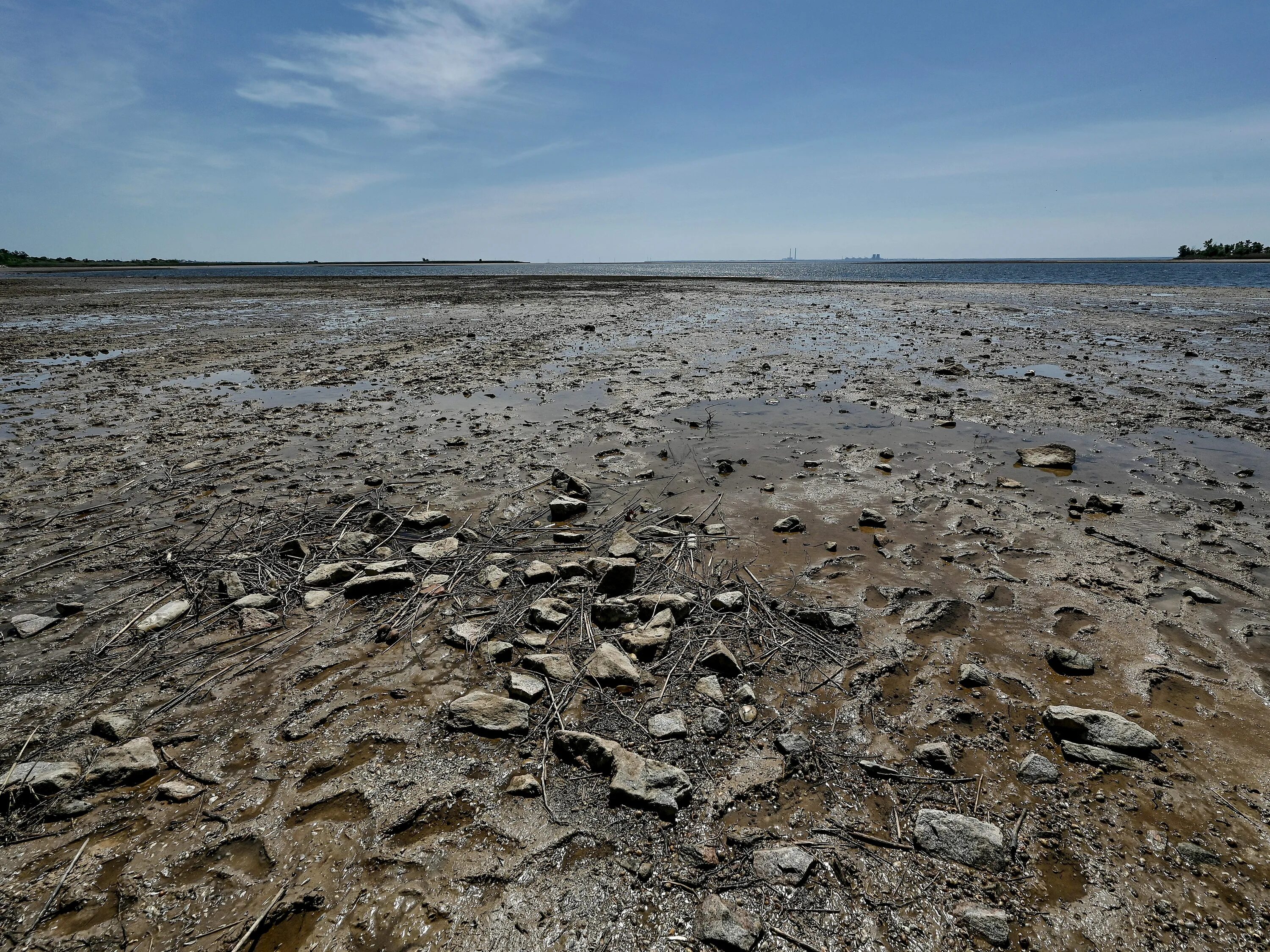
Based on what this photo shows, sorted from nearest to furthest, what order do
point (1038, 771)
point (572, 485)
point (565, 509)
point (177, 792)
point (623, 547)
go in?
1. point (177, 792)
2. point (1038, 771)
3. point (623, 547)
4. point (565, 509)
5. point (572, 485)

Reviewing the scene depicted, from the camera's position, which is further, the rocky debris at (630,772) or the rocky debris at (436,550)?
the rocky debris at (436,550)

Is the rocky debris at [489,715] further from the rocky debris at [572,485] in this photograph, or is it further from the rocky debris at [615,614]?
the rocky debris at [572,485]

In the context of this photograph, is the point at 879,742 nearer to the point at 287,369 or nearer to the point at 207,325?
the point at 287,369

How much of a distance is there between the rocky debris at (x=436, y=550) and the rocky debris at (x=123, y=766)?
2.27 meters

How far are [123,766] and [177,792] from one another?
13.9 inches

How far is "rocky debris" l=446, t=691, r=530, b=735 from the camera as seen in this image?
10.3ft

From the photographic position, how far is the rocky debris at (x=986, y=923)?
Result: 2.16 m

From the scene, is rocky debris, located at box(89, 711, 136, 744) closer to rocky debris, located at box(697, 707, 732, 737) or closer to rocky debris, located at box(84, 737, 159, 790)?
rocky debris, located at box(84, 737, 159, 790)

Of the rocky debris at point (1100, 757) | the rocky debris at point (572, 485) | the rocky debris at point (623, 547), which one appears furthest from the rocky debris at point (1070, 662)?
the rocky debris at point (572, 485)

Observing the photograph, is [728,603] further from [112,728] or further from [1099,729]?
[112,728]

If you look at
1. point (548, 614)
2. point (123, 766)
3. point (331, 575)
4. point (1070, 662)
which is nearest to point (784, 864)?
point (548, 614)

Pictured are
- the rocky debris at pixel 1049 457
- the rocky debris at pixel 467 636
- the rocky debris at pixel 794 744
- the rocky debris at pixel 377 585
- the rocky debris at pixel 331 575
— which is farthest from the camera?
the rocky debris at pixel 1049 457

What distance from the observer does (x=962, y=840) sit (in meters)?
2.51

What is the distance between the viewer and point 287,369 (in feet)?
45.1
